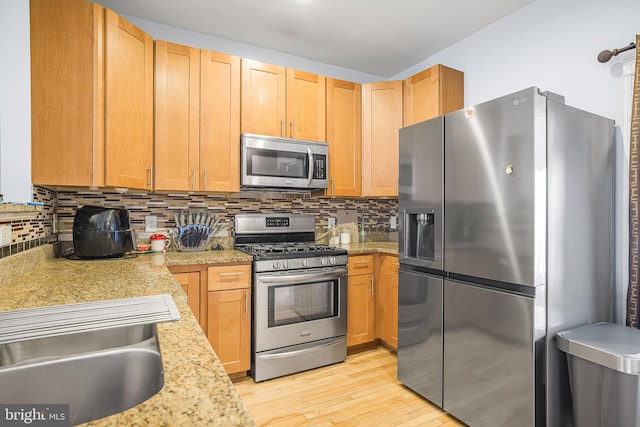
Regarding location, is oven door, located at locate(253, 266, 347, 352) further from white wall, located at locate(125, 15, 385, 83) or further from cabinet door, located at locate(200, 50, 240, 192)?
white wall, located at locate(125, 15, 385, 83)

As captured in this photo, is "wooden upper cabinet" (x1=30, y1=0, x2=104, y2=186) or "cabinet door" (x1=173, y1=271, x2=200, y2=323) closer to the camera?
"wooden upper cabinet" (x1=30, y1=0, x2=104, y2=186)

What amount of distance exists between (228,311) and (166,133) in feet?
4.31

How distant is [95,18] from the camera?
192 centimetres

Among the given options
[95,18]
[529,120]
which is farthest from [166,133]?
[529,120]

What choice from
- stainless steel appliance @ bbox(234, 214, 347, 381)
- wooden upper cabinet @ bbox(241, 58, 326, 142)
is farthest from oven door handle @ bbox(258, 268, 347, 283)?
wooden upper cabinet @ bbox(241, 58, 326, 142)

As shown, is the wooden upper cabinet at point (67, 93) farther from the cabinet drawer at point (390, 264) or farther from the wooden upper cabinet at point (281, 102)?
the cabinet drawer at point (390, 264)

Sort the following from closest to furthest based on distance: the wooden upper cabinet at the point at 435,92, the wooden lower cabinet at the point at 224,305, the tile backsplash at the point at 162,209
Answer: the tile backsplash at the point at 162,209 → the wooden lower cabinet at the point at 224,305 → the wooden upper cabinet at the point at 435,92

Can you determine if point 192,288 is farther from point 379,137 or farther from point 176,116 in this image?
point 379,137

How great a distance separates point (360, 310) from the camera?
2.87 metres

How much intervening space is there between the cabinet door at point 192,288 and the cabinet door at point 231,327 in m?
0.08

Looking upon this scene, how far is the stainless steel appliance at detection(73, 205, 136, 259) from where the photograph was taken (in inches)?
79.3

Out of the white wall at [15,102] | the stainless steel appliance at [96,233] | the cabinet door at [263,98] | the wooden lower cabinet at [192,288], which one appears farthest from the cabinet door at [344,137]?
the white wall at [15,102]

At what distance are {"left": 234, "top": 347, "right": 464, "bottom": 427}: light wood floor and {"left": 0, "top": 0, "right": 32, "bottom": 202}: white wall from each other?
1.76 meters

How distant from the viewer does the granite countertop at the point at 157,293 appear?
1.73ft
